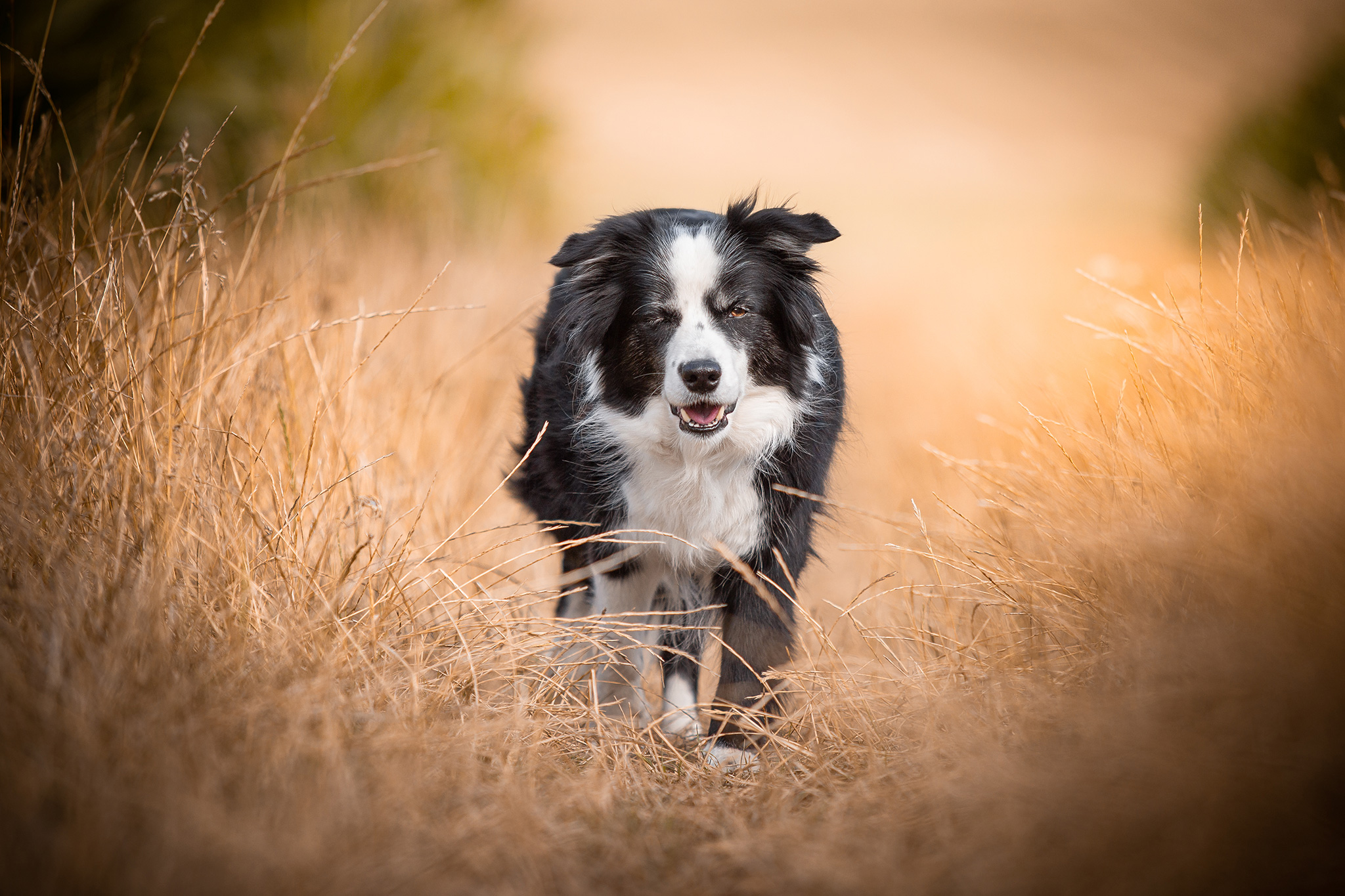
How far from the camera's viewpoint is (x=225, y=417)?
254 centimetres

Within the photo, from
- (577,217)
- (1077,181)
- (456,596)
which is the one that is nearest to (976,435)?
(456,596)

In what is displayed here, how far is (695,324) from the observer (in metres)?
2.62

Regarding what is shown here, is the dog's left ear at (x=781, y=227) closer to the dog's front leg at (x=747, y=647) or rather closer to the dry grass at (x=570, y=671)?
the dry grass at (x=570, y=671)

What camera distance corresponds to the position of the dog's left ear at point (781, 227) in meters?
2.66

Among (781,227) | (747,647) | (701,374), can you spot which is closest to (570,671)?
(747,647)

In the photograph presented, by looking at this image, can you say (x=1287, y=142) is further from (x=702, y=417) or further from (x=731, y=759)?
(x=731, y=759)

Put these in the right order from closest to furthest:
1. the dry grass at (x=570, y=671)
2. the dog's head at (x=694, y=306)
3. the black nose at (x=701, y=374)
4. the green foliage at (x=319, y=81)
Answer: the dry grass at (x=570, y=671) → the black nose at (x=701, y=374) → the dog's head at (x=694, y=306) → the green foliage at (x=319, y=81)

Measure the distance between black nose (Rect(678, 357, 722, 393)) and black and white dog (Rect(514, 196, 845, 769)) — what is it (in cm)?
3

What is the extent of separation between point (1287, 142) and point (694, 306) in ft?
38.2

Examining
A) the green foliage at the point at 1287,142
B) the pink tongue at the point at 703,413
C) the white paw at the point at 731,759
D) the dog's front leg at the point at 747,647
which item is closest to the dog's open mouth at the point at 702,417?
the pink tongue at the point at 703,413

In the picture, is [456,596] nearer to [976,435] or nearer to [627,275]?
[627,275]

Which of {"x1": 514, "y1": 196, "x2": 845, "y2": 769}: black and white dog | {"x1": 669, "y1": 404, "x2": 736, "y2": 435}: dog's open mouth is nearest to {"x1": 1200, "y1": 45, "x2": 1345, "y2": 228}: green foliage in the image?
{"x1": 514, "y1": 196, "x2": 845, "y2": 769}: black and white dog

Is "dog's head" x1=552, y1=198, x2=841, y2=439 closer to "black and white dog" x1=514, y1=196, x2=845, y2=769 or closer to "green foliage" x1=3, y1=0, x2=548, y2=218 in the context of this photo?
"black and white dog" x1=514, y1=196, x2=845, y2=769

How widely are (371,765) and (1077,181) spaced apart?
24394 millimetres
